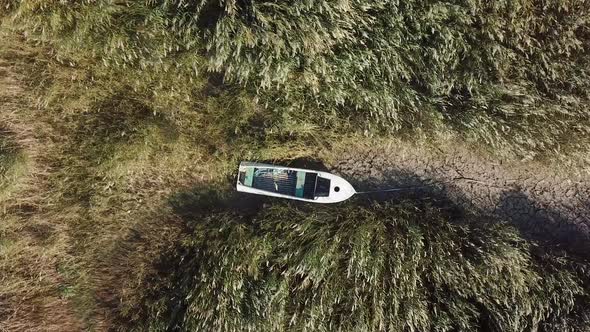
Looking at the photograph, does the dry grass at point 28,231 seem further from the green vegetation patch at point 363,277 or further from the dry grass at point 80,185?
the green vegetation patch at point 363,277

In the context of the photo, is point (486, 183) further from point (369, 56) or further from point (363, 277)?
point (369, 56)

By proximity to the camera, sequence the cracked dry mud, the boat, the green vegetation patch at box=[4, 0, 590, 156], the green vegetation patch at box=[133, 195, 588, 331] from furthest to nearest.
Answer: the cracked dry mud
the boat
the green vegetation patch at box=[133, 195, 588, 331]
the green vegetation patch at box=[4, 0, 590, 156]

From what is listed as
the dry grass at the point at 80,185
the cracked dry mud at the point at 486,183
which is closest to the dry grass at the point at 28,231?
the dry grass at the point at 80,185

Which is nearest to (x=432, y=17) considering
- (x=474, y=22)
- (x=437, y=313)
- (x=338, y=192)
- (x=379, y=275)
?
(x=474, y=22)

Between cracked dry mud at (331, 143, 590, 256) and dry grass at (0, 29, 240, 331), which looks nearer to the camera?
dry grass at (0, 29, 240, 331)

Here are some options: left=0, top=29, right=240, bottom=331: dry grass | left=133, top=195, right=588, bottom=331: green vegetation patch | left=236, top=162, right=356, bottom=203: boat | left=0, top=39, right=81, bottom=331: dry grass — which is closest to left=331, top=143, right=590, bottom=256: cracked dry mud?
left=236, top=162, right=356, bottom=203: boat

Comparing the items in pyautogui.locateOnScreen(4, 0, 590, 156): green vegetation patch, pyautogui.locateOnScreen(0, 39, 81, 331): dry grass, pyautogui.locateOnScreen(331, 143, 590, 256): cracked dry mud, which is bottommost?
pyautogui.locateOnScreen(0, 39, 81, 331): dry grass

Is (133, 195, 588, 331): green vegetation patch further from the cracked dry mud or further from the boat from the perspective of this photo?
the cracked dry mud

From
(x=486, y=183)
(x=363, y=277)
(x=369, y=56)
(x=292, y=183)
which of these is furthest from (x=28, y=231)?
(x=486, y=183)
